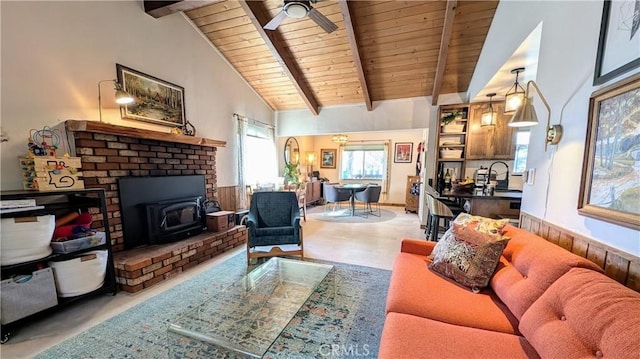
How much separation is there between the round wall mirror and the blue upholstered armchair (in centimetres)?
357

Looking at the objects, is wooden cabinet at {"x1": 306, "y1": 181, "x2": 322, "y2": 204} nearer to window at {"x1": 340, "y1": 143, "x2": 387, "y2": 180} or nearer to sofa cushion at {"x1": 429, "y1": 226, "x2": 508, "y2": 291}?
window at {"x1": 340, "y1": 143, "x2": 387, "y2": 180}

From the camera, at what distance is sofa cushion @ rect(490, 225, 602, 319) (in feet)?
3.80

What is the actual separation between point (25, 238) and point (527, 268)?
3.32 meters

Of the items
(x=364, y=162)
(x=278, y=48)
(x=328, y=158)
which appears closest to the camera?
(x=278, y=48)

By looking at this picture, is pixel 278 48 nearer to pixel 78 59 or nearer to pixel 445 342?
pixel 78 59

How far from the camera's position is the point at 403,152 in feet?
23.2

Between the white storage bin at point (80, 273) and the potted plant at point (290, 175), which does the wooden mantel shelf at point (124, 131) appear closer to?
the white storage bin at point (80, 273)

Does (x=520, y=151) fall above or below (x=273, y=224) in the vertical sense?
above

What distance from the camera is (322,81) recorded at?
4.52 meters

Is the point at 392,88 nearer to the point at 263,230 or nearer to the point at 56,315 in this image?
the point at 263,230

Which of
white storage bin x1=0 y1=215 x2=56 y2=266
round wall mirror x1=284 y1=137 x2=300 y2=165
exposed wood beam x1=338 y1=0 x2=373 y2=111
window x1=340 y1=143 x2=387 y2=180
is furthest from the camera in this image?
window x1=340 y1=143 x2=387 y2=180

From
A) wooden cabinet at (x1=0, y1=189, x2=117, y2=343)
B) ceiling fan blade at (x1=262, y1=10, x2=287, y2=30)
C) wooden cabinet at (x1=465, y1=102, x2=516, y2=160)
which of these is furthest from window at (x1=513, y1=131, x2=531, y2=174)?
wooden cabinet at (x1=0, y1=189, x2=117, y2=343)

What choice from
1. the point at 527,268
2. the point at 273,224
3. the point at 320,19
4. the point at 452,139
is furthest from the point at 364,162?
the point at 527,268

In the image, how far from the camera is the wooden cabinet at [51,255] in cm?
169
